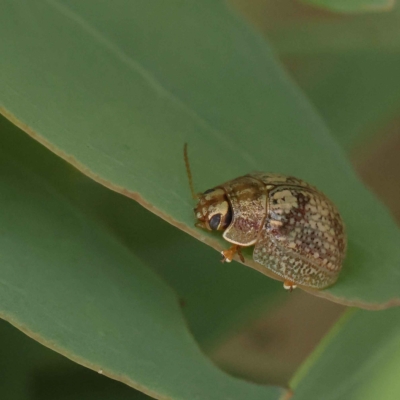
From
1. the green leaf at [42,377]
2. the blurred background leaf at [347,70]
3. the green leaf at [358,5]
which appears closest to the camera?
the green leaf at [358,5]

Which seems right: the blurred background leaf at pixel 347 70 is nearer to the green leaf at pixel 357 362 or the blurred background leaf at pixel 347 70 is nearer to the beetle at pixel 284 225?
the beetle at pixel 284 225

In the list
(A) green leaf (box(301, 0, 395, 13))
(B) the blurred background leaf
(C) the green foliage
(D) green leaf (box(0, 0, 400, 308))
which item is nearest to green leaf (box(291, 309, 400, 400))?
(C) the green foliage

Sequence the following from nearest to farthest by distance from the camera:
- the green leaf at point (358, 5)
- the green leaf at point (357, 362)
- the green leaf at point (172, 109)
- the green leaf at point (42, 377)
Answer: the green leaf at point (172, 109) < the green leaf at point (357, 362) < the green leaf at point (358, 5) < the green leaf at point (42, 377)

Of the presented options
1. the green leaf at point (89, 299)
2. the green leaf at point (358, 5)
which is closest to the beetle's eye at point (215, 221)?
the green leaf at point (89, 299)

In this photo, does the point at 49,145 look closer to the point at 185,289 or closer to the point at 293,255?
the point at 293,255

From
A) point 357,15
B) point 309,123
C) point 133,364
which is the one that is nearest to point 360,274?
point 309,123

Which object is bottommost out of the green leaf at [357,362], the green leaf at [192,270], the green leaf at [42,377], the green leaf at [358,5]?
the green leaf at [42,377]

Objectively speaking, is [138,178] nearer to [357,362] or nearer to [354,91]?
[357,362]
